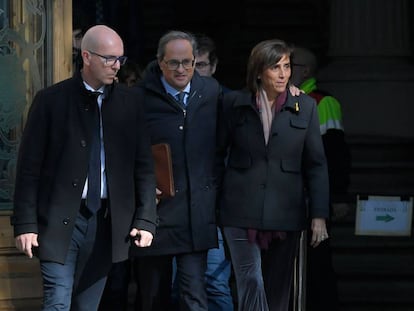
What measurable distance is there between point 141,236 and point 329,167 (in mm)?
1742

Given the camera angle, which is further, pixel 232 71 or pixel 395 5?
pixel 232 71

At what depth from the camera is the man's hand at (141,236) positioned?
6.42 m

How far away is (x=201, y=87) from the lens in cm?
700

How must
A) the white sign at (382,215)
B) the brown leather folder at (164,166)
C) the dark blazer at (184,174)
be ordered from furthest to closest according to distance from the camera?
the white sign at (382,215) → the dark blazer at (184,174) → the brown leather folder at (164,166)

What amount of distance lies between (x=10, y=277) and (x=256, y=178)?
5.31ft

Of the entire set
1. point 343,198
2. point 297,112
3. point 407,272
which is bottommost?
point 407,272

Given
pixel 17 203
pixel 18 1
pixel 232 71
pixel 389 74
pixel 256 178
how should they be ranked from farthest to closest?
pixel 232 71 → pixel 389 74 → pixel 18 1 → pixel 256 178 → pixel 17 203

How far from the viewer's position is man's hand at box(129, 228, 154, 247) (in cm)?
642

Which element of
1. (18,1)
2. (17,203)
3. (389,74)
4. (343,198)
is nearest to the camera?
(17,203)

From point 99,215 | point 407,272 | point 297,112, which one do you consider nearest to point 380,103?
point 407,272

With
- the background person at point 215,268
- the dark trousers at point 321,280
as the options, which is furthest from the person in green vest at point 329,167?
the background person at point 215,268

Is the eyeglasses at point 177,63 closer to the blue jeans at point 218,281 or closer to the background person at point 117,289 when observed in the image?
the background person at point 117,289

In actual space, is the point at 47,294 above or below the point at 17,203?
below

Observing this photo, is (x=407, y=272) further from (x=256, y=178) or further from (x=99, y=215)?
(x=99, y=215)
